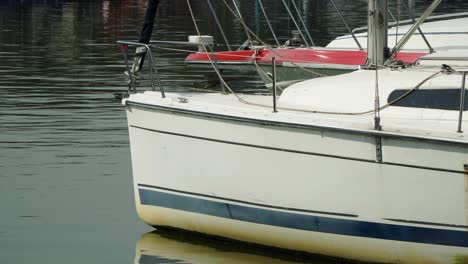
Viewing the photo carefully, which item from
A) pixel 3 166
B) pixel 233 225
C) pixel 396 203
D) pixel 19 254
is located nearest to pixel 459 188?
pixel 396 203

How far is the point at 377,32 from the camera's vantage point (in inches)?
541

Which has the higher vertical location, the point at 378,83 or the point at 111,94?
A: the point at 378,83

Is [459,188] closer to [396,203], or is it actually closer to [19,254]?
[396,203]

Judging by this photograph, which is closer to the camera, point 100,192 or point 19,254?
point 19,254

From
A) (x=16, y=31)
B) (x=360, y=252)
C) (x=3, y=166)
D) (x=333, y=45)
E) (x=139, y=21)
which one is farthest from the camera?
(x=139, y=21)

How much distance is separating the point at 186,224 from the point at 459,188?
10.5 feet

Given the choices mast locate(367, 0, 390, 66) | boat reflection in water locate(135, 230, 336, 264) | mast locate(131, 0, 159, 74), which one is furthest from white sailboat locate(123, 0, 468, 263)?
mast locate(131, 0, 159, 74)

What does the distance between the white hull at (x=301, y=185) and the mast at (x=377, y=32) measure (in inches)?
86.7

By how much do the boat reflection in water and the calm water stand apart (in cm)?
1

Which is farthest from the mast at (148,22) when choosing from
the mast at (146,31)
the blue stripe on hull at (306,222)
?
the blue stripe on hull at (306,222)

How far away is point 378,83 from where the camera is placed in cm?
1234

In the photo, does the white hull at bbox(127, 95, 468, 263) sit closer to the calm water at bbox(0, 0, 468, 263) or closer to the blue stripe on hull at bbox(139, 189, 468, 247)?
the blue stripe on hull at bbox(139, 189, 468, 247)

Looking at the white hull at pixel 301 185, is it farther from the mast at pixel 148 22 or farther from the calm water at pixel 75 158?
the mast at pixel 148 22

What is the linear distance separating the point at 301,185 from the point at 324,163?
1.19ft
